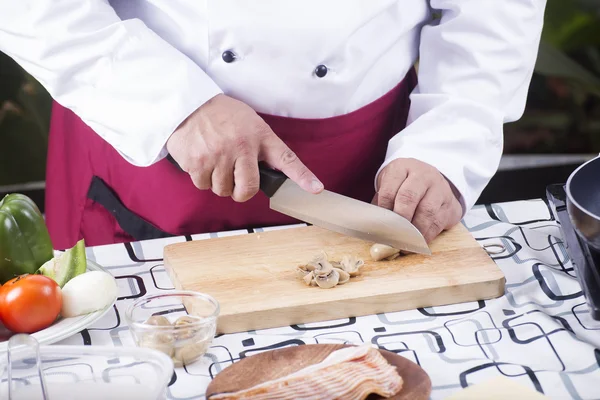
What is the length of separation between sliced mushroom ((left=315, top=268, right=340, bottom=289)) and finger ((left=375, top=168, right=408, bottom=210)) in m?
0.22

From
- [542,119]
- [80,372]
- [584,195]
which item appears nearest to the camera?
[80,372]

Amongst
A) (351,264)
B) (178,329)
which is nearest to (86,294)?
(178,329)

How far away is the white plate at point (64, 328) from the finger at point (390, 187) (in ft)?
1.56

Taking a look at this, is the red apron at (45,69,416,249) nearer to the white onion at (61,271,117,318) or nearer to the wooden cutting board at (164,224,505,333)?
the wooden cutting board at (164,224,505,333)

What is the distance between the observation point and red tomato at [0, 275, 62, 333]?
1025 mm

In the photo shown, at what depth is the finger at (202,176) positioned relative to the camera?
4.10ft

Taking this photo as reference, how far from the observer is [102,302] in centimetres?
109

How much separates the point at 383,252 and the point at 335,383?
38 cm

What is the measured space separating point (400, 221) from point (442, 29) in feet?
1.32

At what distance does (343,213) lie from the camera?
1.28m

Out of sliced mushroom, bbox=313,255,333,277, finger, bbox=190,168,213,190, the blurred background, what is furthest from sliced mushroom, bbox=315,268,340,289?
the blurred background

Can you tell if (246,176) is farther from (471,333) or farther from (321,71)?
(471,333)

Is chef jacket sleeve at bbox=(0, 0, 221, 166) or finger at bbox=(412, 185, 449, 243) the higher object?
chef jacket sleeve at bbox=(0, 0, 221, 166)

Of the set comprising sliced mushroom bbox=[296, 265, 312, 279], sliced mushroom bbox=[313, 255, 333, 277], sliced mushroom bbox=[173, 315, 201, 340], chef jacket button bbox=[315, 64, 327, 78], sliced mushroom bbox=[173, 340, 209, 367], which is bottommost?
sliced mushroom bbox=[296, 265, 312, 279]
